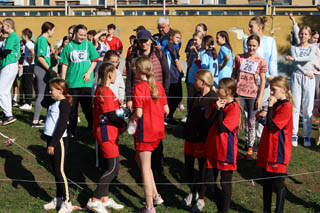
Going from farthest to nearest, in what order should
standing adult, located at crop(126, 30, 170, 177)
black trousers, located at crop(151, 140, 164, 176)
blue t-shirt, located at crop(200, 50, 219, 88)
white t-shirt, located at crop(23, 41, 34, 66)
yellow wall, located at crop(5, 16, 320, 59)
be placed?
yellow wall, located at crop(5, 16, 320, 59), white t-shirt, located at crop(23, 41, 34, 66), blue t-shirt, located at crop(200, 50, 219, 88), black trousers, located at crop(151, 140, 164, 176), standing adult, located at crop(126, 30, 170, 177)

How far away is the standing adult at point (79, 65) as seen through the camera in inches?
A: 322

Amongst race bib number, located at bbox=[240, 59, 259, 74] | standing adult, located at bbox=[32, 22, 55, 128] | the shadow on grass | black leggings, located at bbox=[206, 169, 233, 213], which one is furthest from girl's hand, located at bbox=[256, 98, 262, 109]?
standing adult, located at bbox=[32, 22, 55, 128]

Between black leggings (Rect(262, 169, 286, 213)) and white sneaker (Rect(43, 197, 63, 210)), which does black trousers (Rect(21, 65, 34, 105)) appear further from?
black leggings (Rect(262, 169, 286, 213))

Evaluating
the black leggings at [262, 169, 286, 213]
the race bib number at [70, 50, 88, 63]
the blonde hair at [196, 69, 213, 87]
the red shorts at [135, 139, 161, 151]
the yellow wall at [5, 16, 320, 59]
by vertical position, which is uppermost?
the yellow wall at [5, 16, 320, 59]

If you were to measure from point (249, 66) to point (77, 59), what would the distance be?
2.91 meters

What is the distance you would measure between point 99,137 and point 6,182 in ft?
5.73

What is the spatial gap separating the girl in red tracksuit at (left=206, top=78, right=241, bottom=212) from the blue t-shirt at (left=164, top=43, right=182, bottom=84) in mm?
3568

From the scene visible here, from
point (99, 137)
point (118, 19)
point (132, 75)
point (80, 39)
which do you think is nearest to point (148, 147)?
point (99, 137)

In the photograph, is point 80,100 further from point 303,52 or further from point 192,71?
point 303,52

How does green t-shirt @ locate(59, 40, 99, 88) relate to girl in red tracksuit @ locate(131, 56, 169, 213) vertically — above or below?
above

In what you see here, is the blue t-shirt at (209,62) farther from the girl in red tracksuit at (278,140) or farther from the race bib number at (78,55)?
the girl in red tracksuit at (278,140)

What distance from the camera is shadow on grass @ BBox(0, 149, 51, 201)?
20.8 ft

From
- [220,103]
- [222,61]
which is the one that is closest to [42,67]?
[222,61]

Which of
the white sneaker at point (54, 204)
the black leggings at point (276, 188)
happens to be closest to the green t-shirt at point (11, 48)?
the white sneaker at point (54, 204)
